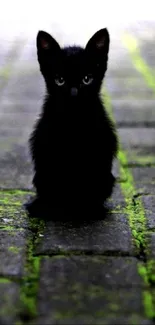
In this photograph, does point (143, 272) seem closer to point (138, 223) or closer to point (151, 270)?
point (151, 270)

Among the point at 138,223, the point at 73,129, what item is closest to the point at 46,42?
the point at 73,129

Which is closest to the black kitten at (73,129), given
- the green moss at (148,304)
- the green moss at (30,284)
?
the green moss at (30,284)

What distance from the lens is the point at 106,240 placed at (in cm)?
267

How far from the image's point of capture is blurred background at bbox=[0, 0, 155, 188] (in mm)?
4439

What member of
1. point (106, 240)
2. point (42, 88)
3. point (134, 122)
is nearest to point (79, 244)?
point (106, 240)

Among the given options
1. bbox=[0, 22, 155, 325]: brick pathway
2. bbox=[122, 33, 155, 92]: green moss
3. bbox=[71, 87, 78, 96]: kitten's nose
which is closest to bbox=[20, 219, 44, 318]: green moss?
bbox=[0, 22, 155, 325]: brick pathway

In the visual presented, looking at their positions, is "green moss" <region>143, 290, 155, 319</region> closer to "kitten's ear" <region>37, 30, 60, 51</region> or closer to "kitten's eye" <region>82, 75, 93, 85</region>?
"kitten's eye" <region>82, 75, 93, 85</region>

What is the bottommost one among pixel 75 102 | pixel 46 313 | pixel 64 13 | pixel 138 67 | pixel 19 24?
pixel 46 313

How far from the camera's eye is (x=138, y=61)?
7832 mm

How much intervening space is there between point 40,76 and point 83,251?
4.50m

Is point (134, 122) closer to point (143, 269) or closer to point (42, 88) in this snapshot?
point (42, 88)

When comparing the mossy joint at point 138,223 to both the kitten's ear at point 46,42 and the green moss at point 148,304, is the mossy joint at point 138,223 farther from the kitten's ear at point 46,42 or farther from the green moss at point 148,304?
the kitten's ear at point 46,42

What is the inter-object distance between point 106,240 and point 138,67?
505cm

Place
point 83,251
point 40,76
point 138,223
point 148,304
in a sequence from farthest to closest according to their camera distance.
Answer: point 40,76, point 138,223, point 83,251, point 148,304
